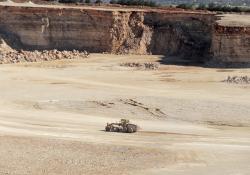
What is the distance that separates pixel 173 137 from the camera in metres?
20.7

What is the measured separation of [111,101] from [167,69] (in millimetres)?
11007

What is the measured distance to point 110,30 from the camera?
43.8 metres

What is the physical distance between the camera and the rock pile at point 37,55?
137 feet

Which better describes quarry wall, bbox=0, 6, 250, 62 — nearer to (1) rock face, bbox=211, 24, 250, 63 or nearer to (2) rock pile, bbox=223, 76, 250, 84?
(1) rock face, bbox=211, 24, 250, 63

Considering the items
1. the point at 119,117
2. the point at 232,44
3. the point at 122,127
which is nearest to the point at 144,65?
the point at 232,44

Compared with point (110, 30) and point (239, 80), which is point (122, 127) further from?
point (110, 30)

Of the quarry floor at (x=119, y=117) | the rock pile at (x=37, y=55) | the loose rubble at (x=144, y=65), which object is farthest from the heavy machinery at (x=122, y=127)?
the rock pile at (x=37, y=55)

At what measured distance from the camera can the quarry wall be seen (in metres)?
42.8

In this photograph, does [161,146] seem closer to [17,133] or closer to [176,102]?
[17,133]

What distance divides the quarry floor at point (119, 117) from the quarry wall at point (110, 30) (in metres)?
1.84

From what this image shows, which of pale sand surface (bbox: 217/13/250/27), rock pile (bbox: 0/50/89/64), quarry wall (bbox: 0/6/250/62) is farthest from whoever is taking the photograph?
quarry wall (bbox: 0/6/250/62)

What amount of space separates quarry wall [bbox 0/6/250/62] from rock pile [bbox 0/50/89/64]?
1533 mm

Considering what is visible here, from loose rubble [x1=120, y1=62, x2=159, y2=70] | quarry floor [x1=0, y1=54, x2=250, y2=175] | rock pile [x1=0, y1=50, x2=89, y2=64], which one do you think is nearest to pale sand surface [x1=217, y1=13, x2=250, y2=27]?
quarry floor [x1=0, y1=54, x2=250, y2=175]

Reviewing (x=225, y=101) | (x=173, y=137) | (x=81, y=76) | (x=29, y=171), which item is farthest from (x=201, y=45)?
(x=29, y=171)
